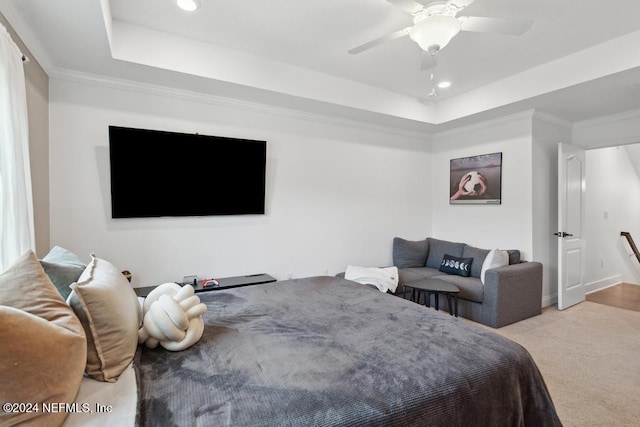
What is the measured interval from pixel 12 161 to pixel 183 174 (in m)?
1.41

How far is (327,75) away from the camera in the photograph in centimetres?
349

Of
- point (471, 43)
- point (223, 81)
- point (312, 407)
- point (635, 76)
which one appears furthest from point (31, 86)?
point (635, 76)

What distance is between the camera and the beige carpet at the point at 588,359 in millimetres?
2037

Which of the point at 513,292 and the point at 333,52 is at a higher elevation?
the point at 333,52

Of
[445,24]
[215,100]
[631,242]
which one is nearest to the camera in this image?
[445,24]

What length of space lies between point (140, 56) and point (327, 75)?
1859mm

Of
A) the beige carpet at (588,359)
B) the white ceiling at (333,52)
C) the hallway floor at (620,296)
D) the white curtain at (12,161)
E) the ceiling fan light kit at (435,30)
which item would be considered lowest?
the hallway floor at (620,296)

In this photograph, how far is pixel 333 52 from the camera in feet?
9.80

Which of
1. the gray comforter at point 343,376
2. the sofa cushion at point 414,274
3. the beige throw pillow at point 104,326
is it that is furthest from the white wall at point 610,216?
the beige throw pillow at point 104,326

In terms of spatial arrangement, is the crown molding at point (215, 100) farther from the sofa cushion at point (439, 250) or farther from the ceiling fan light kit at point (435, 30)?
the ceiling fan light kit at point (435, 30)

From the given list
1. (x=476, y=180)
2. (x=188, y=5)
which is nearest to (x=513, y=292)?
(x=476, y=180)

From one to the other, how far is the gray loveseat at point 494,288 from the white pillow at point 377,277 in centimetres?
16

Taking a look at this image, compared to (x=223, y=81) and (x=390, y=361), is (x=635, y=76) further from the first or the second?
(x=223, y=81)

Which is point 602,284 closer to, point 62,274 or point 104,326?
point 104,326
